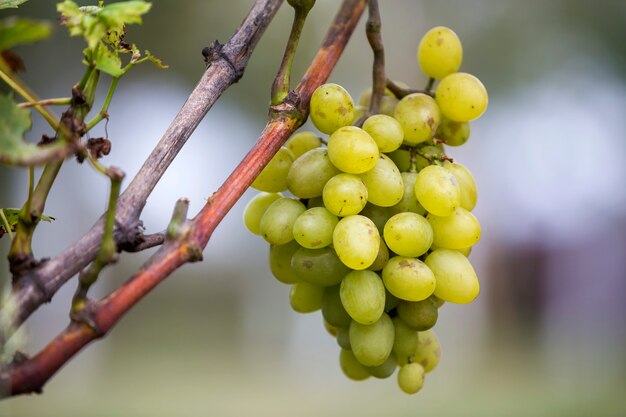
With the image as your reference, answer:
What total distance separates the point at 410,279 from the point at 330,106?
0.13m

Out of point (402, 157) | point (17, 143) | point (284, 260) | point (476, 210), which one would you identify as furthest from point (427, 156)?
point (476, 210)

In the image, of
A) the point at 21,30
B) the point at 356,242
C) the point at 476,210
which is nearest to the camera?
the point at 21,30

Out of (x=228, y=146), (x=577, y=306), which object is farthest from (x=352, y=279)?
(x=577, y=306)

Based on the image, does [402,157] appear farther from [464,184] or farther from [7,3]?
[7,3]

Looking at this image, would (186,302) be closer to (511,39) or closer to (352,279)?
(511,39)

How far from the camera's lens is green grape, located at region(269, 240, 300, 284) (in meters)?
0.44

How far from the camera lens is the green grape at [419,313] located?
0.42 metres

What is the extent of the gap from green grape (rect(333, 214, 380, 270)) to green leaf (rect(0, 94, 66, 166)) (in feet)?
0.61

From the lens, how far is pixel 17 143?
0.80 feet

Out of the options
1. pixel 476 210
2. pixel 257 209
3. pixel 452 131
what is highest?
A: pixel 476 210

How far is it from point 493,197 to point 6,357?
12.0ft

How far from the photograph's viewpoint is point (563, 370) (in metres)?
2.93

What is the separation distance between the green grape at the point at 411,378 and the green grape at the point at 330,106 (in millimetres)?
203

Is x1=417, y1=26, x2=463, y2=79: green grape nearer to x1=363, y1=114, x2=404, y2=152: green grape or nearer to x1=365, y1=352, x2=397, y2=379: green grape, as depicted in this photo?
x1=363, y1=114, x2=404, y2=152: green grape
